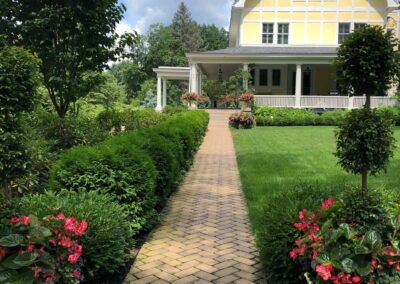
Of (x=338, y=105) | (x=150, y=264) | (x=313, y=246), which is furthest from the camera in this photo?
(x=338, y=105)

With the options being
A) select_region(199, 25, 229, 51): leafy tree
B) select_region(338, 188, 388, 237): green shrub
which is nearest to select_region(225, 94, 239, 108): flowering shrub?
select_region(338, 188, 388, 237): green shrub

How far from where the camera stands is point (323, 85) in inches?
1172

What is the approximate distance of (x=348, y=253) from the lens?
9.79ft

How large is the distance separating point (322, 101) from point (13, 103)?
23.5 metres

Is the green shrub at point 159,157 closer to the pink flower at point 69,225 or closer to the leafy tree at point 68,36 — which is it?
the pink flower at point 69,225

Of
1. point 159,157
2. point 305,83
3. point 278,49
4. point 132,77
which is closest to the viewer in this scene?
point 159,157

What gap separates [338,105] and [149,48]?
5189cm

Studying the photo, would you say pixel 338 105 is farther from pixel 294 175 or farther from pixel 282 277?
pixel 282 277

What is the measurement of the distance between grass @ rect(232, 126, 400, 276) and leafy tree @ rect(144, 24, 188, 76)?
175ft

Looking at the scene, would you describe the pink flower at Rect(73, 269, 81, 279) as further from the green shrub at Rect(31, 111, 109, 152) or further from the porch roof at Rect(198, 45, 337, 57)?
the porch roof at Rect(198, 45, 337, 57)

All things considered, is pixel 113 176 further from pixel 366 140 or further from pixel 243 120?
pixel 243 120

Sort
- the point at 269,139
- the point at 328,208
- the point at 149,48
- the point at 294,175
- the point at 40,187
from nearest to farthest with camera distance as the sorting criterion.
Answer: the point at 328,208
the point at 40,187
the point at 294,175
the point at 269,139
the point at 149,48

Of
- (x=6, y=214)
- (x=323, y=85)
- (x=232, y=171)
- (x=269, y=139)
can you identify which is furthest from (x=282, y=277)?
(x=323, y=85)

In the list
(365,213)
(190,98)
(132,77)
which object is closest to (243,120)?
(190,98)
